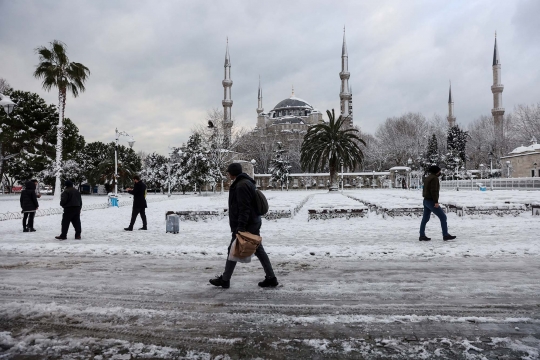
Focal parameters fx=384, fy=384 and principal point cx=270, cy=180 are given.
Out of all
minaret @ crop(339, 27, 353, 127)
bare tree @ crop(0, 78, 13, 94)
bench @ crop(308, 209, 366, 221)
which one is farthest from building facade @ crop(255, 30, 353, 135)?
bench @ crop(308, 209, 366, 221)

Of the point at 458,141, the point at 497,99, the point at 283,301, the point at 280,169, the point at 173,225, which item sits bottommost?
the point at 283,301

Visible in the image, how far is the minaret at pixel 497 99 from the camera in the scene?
57072 mm

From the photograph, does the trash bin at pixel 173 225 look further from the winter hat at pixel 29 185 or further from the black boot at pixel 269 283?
the black boot at pixel 269 283

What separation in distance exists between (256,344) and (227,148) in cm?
3718

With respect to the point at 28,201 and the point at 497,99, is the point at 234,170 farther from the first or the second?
the point at 497,99

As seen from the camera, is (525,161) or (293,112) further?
(293,112)

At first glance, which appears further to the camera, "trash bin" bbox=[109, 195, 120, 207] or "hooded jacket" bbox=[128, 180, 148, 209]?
"trash bin" bbox=[109, 195, 120, 207]

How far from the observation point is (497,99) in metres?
62.8

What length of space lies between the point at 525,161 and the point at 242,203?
45629 millimetres

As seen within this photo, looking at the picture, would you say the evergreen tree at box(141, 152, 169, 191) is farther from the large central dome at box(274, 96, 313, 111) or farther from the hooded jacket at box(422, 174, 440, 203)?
the hooded jacket at box(422, 174, 440, 203)

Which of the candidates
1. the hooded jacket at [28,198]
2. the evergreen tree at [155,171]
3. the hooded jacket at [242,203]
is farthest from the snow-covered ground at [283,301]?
the evergreen tree at [155,171]

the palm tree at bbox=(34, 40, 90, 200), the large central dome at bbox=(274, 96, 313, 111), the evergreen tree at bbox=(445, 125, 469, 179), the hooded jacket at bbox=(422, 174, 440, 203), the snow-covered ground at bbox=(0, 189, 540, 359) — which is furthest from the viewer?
the large central dome at bbox=(274, 96, 313, 111)

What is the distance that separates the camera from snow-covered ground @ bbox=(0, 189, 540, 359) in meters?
2.84

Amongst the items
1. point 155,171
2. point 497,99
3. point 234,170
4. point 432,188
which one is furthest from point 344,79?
point 234,170
